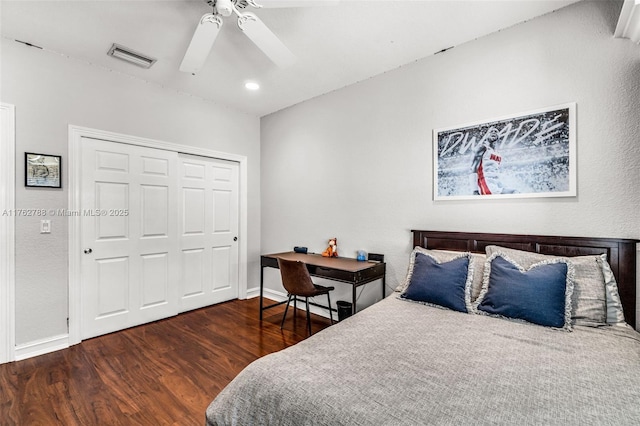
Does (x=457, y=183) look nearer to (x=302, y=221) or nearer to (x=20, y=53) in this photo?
(x=302, y=221)

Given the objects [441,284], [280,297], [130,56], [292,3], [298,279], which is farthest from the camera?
[280,297]

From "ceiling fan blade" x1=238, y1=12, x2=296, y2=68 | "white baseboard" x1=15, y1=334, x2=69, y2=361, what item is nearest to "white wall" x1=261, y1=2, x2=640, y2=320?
"ceiling fan blade" x1=238, y1=12, x2=296, y2=68

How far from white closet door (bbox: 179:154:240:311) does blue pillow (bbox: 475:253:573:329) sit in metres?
3.19

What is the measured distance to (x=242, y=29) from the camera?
192 centimetres

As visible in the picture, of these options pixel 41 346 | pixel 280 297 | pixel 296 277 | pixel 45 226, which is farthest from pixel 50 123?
pixel 280 297

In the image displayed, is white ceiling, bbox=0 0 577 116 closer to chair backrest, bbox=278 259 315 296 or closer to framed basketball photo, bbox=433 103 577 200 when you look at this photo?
framed basketball photo, bbox=433 103 577 200

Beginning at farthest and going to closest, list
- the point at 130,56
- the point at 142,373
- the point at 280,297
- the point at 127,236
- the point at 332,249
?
1. the point at 280,297
2. the point at 332,249
3. the point at 127,236
4. the point at 130,56
5. the point at 142,373

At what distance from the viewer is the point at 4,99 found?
2.49m

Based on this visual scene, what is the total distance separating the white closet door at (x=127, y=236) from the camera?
296 cm

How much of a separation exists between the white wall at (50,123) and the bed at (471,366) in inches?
94.7

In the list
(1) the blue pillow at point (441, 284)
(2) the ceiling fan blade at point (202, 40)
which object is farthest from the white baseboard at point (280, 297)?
(2) the ceiling fan blade at point (202, 40)

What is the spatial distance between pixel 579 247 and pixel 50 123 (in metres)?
4.42

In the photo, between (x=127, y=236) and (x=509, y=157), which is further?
(x=127, y=236)

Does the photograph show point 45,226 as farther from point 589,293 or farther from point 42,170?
point 589,293
